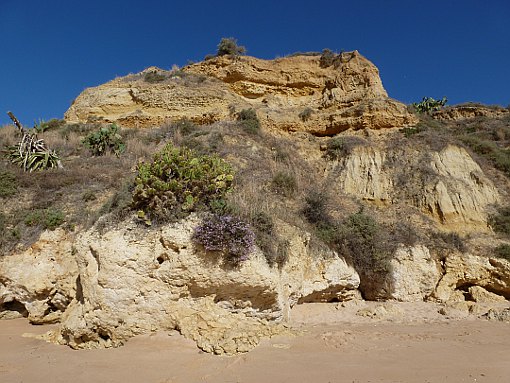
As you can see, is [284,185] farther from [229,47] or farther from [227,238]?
[229,47]

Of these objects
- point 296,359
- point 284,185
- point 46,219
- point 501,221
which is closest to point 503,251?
point 501,221

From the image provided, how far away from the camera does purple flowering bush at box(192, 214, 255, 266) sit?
654 cm

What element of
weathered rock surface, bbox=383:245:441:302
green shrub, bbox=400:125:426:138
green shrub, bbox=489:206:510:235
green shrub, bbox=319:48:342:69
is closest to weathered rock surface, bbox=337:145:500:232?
green shrub, bbox=489:206:510:235

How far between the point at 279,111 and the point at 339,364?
48.0ft

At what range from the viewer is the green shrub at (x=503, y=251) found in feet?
33.3

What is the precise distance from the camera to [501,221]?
12.2 m

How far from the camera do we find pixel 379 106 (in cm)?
1631

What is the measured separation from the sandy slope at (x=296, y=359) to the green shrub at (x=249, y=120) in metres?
10.2

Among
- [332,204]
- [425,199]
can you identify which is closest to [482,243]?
[425,199]

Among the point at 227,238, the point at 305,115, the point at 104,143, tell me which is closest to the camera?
the point at 227,238

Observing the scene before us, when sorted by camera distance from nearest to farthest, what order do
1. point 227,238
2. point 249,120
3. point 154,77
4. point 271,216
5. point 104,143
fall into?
point 227,238 < point 271,216 < point 104,143 < point 249,120 < point 154,77

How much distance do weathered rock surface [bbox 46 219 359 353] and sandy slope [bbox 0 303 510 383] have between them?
298 millimetres

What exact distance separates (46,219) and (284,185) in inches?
275

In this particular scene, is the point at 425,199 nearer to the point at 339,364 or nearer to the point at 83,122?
the point at 339,364
